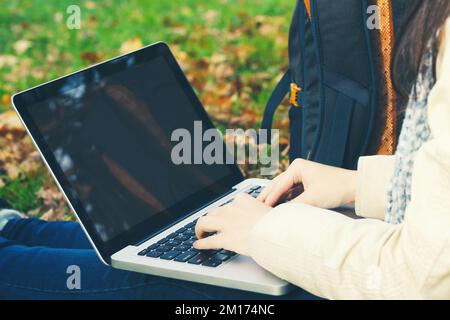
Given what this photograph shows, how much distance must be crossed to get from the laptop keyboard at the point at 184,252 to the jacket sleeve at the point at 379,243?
12 cm

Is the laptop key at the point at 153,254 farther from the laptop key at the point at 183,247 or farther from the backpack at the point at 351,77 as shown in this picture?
the backpack at the point at 351,77

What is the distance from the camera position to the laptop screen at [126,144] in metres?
1.66

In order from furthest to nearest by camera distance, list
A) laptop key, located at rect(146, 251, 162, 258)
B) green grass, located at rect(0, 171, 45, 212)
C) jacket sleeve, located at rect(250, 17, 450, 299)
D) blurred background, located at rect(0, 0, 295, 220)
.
Result: blurred background, located at rect(0, 0, 295, 220) → green grass, located at rect(0, 171, 45, 212) → laptop key, located at rect(146, 251, 162, 258) → jacket sleeve, located at rect(250, 17, 450, 299)

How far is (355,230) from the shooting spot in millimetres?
1383

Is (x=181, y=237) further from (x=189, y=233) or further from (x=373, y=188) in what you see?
(x=373, y=188)

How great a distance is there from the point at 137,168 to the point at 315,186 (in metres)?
0.37

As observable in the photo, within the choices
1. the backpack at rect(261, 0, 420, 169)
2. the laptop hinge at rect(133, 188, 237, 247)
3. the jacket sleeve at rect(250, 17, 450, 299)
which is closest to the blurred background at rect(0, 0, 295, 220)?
the backpack at rect(261, 0, 420, 169)

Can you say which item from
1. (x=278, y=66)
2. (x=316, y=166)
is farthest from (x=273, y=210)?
(x=278, y=66)

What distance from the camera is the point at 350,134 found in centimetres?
214

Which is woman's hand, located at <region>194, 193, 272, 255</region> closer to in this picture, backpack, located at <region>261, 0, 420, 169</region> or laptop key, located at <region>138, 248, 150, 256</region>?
laptop key, located at <region>138, 248, 150, 256</region>

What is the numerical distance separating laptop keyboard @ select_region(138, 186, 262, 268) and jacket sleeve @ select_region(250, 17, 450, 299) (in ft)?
0.40

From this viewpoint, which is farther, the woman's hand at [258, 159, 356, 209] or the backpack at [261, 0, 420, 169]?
the backpack at [261, 0, 420, 169]

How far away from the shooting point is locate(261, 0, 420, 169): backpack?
2.07 m

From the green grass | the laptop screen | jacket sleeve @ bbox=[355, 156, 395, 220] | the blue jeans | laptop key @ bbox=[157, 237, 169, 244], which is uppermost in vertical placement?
the laptop screen
